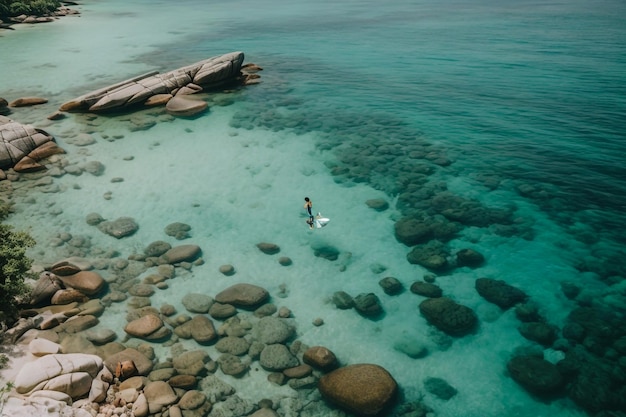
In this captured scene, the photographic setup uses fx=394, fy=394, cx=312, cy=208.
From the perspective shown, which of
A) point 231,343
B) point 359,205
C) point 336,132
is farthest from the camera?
point 336,132

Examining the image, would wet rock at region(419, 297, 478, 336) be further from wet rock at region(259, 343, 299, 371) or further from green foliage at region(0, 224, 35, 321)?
green foliage at region(0, 224, 35, 321)

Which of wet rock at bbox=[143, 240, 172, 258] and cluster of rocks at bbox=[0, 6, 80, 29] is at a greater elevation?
cluster of rocks at bbox=[0, 6, 80, 29]

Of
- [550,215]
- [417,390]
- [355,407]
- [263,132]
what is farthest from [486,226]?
[263,132]

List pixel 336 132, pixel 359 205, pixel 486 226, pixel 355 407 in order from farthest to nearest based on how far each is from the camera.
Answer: pixel 336 132 < pixel 359 205 < pixel 486 226 < pixel 355 407

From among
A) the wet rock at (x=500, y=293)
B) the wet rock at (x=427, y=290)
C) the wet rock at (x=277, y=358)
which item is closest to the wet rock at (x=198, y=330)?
the wet rock at (x=277, y=358)

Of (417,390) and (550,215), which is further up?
(550,215)

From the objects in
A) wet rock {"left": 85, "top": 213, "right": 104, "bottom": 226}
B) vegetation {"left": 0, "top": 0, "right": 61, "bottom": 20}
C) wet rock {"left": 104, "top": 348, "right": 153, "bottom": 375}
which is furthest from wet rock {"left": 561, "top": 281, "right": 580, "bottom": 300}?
vegetation {"left": 0, "top": 0, "right": 61, "bottom": 20}

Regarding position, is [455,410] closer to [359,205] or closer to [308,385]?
[308,385]

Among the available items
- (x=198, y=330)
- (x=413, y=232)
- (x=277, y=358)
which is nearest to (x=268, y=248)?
(x=198, y=330)
